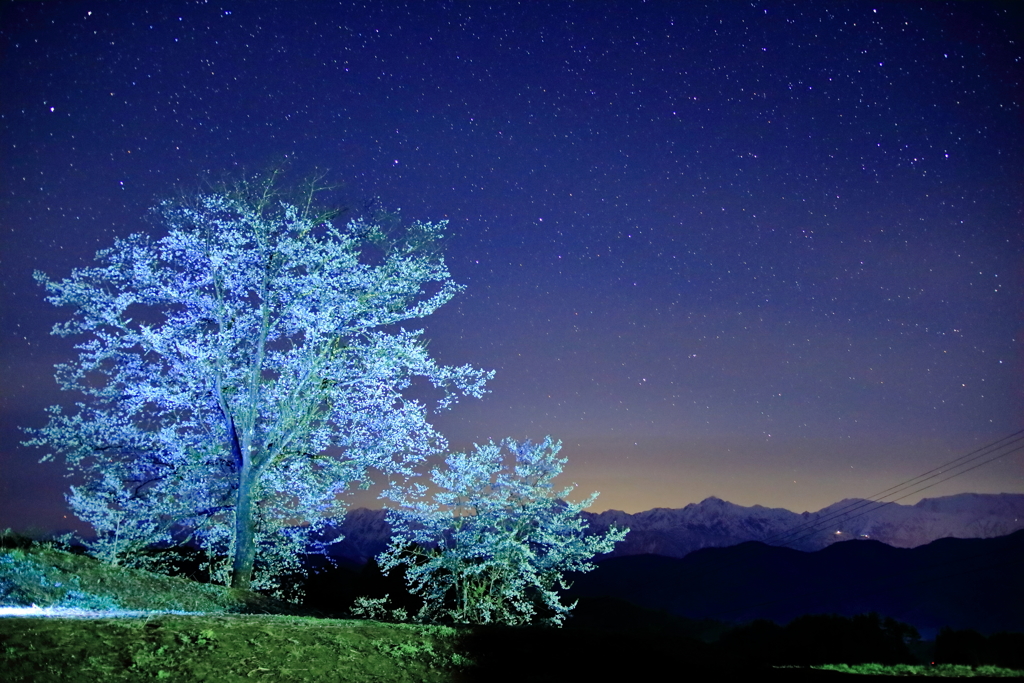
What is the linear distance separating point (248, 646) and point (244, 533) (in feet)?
35.3

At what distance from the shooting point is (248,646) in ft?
24.9

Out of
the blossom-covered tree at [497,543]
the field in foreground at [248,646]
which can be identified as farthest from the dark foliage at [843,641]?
A: the field in foreground at [248,646]

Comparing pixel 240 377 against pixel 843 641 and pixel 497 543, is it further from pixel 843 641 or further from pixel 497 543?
pixel 843 641

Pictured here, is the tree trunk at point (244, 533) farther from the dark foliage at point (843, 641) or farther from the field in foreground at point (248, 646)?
the dark foliage at point (843, 641)

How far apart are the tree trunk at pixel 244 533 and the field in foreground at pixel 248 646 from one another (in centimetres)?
379

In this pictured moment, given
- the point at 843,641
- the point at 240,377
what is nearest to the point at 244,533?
the point at 240,377

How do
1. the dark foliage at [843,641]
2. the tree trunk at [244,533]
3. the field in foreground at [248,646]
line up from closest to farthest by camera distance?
the field in foreground at [248,646] < the tree trunk at [244,533] < the dark foliage at [843,641]

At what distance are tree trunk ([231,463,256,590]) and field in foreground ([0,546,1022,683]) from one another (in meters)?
3.79

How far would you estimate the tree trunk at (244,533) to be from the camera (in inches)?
675

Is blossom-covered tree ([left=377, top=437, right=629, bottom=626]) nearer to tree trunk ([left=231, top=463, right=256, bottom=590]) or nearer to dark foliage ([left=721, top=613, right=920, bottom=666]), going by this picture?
tree trunk ([left=231, top=463, right=256, bottom=590])

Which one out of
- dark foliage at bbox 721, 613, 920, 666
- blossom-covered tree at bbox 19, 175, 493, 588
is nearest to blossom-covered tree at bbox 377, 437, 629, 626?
blossom-covered tree at bbox 19, 175, 493, 588

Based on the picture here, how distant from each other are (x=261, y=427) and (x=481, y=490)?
6.89m

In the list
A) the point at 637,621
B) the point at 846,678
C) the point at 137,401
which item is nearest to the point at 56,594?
the point at 137,401

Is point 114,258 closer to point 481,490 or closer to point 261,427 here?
point 261,427
